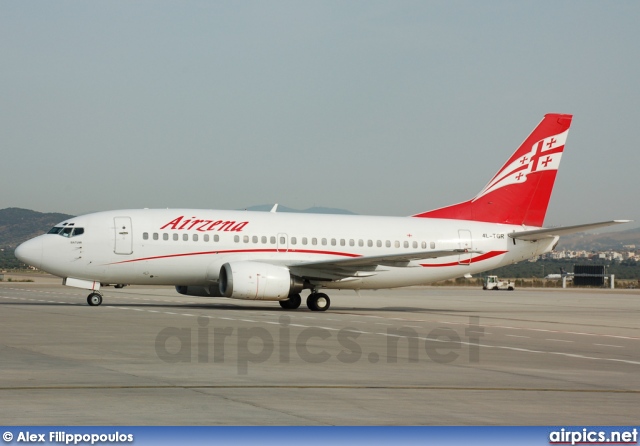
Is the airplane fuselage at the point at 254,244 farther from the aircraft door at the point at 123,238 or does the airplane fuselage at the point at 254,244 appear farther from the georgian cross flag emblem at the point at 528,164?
the georgian cross flag emblem at the point at 528,164

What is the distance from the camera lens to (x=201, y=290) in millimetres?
37969

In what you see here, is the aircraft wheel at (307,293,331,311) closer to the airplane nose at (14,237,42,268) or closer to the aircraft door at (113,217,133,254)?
the aircraft door at (113,217,133,254)

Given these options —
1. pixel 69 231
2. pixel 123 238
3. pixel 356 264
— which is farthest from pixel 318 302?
pixel 69 231

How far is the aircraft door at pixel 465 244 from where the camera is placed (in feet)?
130

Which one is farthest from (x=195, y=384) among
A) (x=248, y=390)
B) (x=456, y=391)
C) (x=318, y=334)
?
(x=318, y=334)

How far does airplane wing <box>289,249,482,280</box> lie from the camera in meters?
34.7

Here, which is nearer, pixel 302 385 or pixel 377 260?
pixel 302 385

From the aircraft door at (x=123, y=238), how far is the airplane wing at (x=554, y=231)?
1620cm

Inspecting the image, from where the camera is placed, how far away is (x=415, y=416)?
10891mm

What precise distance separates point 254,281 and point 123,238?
210 inches

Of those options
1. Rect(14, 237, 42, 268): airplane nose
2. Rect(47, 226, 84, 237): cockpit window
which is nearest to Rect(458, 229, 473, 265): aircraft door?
Rect(47, 226, 84, 237): cockpit window

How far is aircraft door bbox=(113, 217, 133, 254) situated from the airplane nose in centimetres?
281

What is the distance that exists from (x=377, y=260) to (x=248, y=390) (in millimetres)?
22439

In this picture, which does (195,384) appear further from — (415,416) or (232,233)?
(232,233)
